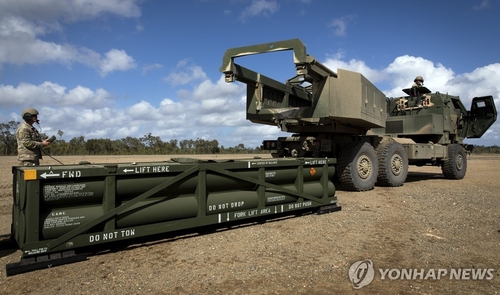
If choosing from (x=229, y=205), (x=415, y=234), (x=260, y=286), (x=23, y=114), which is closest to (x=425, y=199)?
(x=415, y=234)

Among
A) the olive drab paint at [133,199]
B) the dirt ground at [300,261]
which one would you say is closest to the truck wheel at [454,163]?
the dirt ground at [300,261]

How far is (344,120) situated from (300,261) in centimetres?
460

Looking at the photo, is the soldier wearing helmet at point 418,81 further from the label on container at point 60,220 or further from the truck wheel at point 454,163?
the label on container at point 60,220

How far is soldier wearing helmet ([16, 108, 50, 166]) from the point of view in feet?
16.1

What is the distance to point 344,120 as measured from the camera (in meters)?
7.76

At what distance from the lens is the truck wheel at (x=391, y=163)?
946cm

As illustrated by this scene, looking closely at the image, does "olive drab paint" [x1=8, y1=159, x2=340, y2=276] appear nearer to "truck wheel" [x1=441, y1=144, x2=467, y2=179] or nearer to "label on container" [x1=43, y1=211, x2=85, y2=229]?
"label on container" [x1=43, y1=211, x2=85, y2=229]

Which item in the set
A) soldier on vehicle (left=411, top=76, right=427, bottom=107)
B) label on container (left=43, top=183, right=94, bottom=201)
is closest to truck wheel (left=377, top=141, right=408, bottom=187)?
soldier on vehicle (left=411, top=76, right=427, bottom=107)

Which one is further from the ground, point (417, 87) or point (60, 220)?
point (417, 87)

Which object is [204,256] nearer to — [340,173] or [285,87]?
[340,173]

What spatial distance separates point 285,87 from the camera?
29.2 ft

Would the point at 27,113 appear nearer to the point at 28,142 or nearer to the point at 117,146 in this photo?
the point at 28,142

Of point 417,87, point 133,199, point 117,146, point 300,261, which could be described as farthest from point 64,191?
point 117,146

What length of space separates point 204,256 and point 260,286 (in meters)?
1.04
